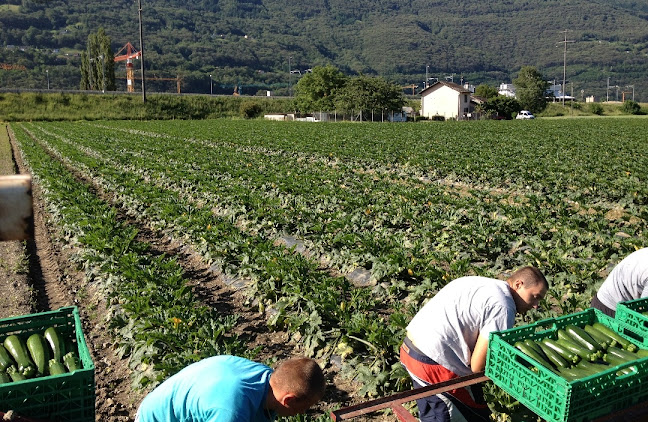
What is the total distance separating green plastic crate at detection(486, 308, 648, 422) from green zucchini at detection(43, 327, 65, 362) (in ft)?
8.29

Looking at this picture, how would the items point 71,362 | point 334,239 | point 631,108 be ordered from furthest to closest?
point 631,108 < point 334,239 < point 71,362

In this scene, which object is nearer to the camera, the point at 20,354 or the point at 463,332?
the point at 20,354

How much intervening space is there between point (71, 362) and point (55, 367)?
0.09m

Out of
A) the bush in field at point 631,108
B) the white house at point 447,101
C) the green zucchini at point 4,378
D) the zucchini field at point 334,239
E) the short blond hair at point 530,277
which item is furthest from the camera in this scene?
the white house at point 447,101

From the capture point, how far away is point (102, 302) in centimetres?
787

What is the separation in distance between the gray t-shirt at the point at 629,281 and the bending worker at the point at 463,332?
1.46 metres

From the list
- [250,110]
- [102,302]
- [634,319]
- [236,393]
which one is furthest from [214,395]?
[250,110]

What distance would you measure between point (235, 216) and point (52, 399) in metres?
9.03

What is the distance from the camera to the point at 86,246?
9922 mm

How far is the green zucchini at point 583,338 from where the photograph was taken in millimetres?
3719

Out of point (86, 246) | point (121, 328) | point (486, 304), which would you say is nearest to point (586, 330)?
point (486, 304)

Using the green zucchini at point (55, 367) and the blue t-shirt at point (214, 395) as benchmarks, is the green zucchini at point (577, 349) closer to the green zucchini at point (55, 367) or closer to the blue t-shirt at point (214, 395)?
the blue t-shirt at point (214, 395)

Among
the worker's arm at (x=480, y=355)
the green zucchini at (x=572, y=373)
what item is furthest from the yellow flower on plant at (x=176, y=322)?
the green zucchini at (x=572, y=373)

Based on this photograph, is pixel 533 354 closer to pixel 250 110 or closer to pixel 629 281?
pixel 629 281
